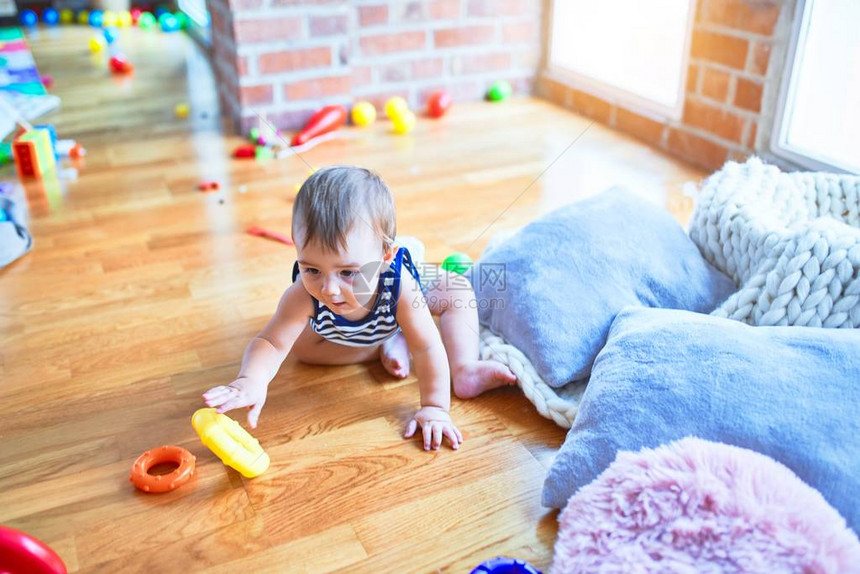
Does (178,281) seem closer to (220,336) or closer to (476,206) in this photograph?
(220,336)

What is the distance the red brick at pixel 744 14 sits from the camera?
5.92 ft

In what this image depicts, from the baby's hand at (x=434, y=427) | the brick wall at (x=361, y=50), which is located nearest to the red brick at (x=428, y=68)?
the brick wall at (x=361, y=50)

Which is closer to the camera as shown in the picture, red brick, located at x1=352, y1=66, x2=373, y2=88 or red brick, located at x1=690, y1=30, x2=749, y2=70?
red brick, located at x1=690, y1=30, x2=749, y2=70

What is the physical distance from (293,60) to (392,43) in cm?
38

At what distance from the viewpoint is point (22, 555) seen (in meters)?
0.79

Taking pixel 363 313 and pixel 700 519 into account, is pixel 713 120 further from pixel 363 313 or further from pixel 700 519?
pixel 700 519

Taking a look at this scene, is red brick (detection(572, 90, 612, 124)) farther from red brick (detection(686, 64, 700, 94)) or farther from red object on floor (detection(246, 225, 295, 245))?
red object on floor (detection(246, 225, 295, 245))

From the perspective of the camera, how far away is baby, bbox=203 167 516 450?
0.97 meters

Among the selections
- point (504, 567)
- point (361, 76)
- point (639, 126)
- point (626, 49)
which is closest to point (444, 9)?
point (361, 76)

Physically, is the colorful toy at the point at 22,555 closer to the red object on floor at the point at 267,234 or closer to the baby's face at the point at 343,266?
the baby's face at the point at 343,266

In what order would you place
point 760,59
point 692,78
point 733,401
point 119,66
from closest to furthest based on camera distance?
point 733,401, point 760,59, point 692,78, point 119,66

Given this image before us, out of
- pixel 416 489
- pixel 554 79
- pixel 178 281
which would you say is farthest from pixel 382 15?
pixel 416 489

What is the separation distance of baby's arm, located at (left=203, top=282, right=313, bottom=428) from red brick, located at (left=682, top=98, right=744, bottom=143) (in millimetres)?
1359

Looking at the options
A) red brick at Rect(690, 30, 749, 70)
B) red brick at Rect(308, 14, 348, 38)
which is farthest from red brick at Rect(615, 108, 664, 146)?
red brick at Rect(308, 14, 348, 38)
